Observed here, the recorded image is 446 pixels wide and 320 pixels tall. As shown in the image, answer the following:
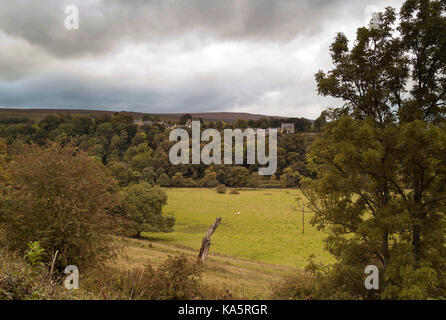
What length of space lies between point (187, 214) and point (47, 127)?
344 ft

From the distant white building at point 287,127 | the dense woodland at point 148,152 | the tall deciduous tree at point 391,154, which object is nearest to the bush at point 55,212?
the tall deciduous tree at point 391,154

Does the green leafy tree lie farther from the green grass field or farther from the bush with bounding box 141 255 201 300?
the bush with bounding box 141 255 201 300

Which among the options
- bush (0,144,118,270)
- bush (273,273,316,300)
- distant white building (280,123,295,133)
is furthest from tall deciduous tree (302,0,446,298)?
distant white building (280,123,295,133)

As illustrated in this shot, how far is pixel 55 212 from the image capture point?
44.0 feet

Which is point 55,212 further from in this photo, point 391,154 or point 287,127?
point 287,127

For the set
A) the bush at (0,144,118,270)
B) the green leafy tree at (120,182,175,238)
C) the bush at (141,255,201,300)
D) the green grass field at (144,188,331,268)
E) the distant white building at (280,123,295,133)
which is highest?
the distant white building at (280,123,295,133)

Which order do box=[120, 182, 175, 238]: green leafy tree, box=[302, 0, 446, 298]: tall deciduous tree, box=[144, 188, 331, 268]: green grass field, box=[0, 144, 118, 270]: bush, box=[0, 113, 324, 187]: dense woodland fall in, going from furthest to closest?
box=[0, 113, 324, 187]: dense woodland → box=[120, 182, 175, 238]: green leafy tree → box=[144, 188, 331, 268]: green grass field → box=[0, 144, 118, 270]: bush → box=[302, 0, 446, 298]: tall deciduous tree

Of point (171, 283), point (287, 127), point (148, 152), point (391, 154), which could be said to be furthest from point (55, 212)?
point (287, 127)

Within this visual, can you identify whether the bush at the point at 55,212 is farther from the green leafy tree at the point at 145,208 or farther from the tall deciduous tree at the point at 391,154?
the green leafy tree at the point at 145,208

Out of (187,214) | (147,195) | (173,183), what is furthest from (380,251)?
(173,183)

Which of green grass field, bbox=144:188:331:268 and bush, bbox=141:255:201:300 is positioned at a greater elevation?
bush, bbox=141:255:201:300

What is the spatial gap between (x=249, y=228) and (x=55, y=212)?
1657 inches

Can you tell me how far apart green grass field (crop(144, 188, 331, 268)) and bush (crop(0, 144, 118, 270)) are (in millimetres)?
23252

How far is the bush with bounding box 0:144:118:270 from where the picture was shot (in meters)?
13.2
